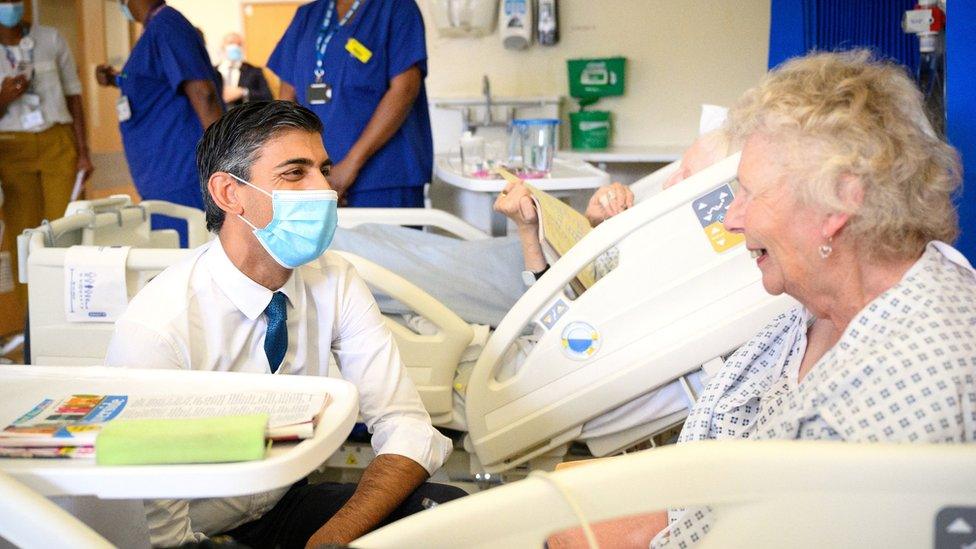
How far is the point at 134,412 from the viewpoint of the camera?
1217 millimetres

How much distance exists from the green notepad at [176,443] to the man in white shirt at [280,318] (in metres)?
0.53

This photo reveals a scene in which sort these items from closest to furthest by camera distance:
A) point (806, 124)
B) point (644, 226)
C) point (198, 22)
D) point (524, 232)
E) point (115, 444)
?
point (115, 444) < point (806, 124) < point (644, 226) < point (524, 232) < point (198, 22)

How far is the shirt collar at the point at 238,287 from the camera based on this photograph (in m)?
1.69

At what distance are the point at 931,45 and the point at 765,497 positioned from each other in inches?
62.3

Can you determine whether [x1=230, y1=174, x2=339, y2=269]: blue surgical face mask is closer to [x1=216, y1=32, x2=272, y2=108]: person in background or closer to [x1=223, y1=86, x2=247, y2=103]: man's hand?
[x1=216, y1=32, x2=272, y2=108]: person in background

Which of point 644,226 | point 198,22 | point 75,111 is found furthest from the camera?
point 198,22

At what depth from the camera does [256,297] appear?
1.71 m

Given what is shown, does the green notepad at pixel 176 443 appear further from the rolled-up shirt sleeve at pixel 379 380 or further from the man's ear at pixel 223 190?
the man's ear at pixel 223 190

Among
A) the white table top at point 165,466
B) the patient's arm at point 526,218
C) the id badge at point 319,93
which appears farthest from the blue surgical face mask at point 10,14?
the white table top at point 165,466

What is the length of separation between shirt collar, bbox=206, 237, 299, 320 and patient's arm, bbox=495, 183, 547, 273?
90cm

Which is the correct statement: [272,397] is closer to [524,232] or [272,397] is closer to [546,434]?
[546,434]

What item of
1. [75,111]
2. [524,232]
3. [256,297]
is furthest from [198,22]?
[256,297]

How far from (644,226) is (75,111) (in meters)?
3.90

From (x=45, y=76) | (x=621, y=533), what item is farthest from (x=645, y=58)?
(x=621, y=533)
